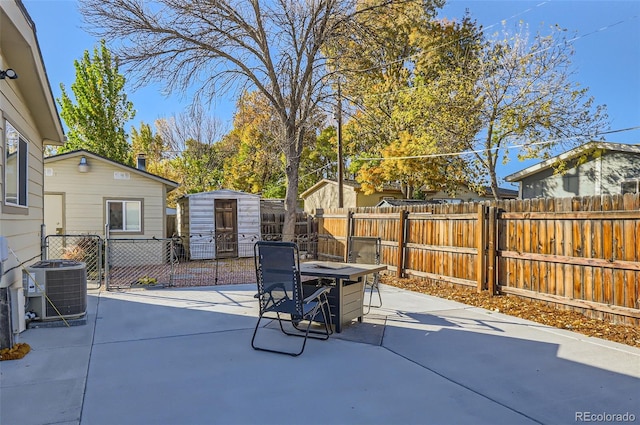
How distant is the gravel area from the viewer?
4.88m

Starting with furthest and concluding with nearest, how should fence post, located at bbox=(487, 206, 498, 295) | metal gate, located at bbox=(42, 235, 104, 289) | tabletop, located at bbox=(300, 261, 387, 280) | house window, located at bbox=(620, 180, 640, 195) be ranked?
house window, located at bbox=(620, 180, 640, 195)
metal gate, located at bbox=(42, 235, 104, 289)
fence post, located at bbox=(487, 206, 498, 295)
tabletop, located at bbox=(300, 261, 387, 280)

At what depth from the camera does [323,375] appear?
3.64 metres

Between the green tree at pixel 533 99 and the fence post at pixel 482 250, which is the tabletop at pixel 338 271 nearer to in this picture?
the fence post at pixel 482 250

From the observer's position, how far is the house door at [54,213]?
12.2m

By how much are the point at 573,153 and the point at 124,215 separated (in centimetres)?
1462

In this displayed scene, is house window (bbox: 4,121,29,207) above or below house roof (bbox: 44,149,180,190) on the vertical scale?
below

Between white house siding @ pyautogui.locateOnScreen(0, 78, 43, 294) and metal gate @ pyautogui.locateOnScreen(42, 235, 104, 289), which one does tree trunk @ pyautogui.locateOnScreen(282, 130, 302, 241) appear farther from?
white house siding @ pyautogui.locateOnScreen(0, 78, 43, 294)

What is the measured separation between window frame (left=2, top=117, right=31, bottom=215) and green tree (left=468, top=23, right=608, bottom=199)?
1353cm

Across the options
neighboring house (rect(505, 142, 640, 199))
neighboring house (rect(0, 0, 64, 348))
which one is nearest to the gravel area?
neighboring house (rect(0, 0, 64, 348))

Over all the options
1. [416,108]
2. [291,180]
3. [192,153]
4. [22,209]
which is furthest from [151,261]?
[192,153]

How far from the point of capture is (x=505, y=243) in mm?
6879

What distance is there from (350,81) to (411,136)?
20.1 ft

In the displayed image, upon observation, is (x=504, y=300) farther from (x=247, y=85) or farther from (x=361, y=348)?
(x=247, y=85)

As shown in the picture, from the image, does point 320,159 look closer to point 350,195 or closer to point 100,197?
point 350,195
